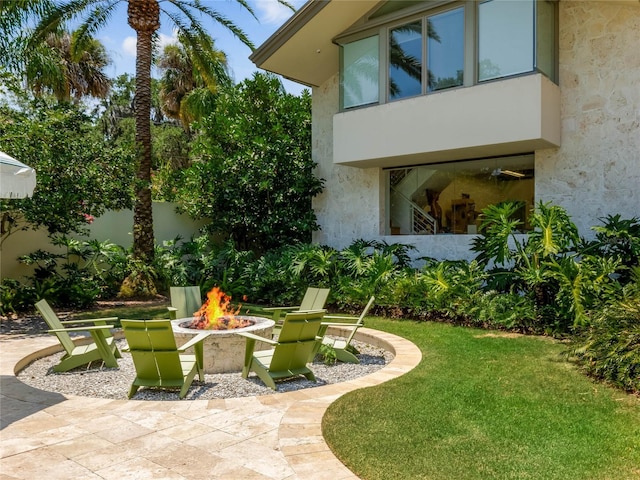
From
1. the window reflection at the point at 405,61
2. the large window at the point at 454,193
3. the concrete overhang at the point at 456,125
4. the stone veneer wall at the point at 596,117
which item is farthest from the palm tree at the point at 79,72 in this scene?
the stone veneer wall at the point at 596,117

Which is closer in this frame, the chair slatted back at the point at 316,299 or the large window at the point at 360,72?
the chair slatted back at the point at 316,299

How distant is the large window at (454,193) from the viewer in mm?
12734

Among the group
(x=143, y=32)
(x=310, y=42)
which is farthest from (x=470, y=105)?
(x=143, y=32)

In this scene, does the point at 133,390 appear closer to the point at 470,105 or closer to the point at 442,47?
the point at 470,105

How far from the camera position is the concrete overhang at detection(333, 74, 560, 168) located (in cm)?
1106

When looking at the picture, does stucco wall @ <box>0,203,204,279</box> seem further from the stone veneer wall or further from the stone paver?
the stone veneer wall

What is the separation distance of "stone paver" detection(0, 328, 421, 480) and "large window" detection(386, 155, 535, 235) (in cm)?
813

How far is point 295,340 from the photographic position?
6609mm

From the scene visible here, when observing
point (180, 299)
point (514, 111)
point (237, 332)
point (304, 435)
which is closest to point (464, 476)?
point (304, 435)

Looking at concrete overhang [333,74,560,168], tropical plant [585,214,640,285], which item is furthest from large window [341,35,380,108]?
tropical plant [585,214,640,285]

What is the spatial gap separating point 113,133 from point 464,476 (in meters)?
35.4

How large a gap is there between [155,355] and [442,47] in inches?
387

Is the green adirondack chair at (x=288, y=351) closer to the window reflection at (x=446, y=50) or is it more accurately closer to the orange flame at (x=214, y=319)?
the orange flame at (x=214, y=319)

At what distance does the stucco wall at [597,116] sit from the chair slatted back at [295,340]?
308 inches
